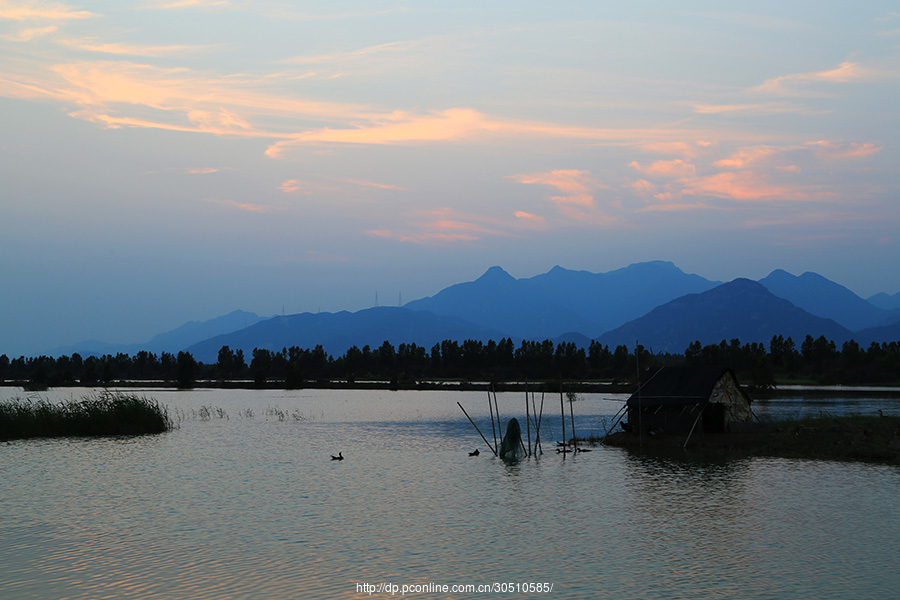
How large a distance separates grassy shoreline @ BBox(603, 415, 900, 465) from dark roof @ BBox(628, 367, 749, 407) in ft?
8.22

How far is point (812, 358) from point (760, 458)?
152m

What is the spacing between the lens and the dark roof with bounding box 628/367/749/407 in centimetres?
5238

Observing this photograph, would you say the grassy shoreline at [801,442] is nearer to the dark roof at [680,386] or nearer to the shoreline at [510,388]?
the dark roof at [680,386]

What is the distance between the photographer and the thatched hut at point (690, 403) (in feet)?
173

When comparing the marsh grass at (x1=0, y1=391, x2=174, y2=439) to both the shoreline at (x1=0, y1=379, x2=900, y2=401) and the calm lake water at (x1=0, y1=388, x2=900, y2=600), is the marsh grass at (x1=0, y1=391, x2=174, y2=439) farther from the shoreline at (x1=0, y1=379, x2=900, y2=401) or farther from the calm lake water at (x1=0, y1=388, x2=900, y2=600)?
the shoreline at (x1=0, y1=379, x2=900, y2=401)

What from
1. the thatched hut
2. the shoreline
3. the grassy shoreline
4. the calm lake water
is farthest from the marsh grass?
the shoreline

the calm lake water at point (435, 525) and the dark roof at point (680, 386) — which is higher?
the dark roof at point (680, 386)

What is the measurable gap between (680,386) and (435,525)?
3071 centimetres

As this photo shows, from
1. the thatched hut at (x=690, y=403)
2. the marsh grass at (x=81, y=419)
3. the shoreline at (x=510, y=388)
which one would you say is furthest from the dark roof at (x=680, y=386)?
the shoreline at (x=510, y=388)

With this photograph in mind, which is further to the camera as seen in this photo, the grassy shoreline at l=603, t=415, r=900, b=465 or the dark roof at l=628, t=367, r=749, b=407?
the dark roof at l=628, t=367, r=749, b=407

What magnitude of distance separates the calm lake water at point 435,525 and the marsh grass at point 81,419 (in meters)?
6.88

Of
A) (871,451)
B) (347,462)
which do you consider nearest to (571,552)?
(347,462)

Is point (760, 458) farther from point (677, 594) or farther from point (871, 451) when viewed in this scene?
point (677, 594)

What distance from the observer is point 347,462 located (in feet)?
154
